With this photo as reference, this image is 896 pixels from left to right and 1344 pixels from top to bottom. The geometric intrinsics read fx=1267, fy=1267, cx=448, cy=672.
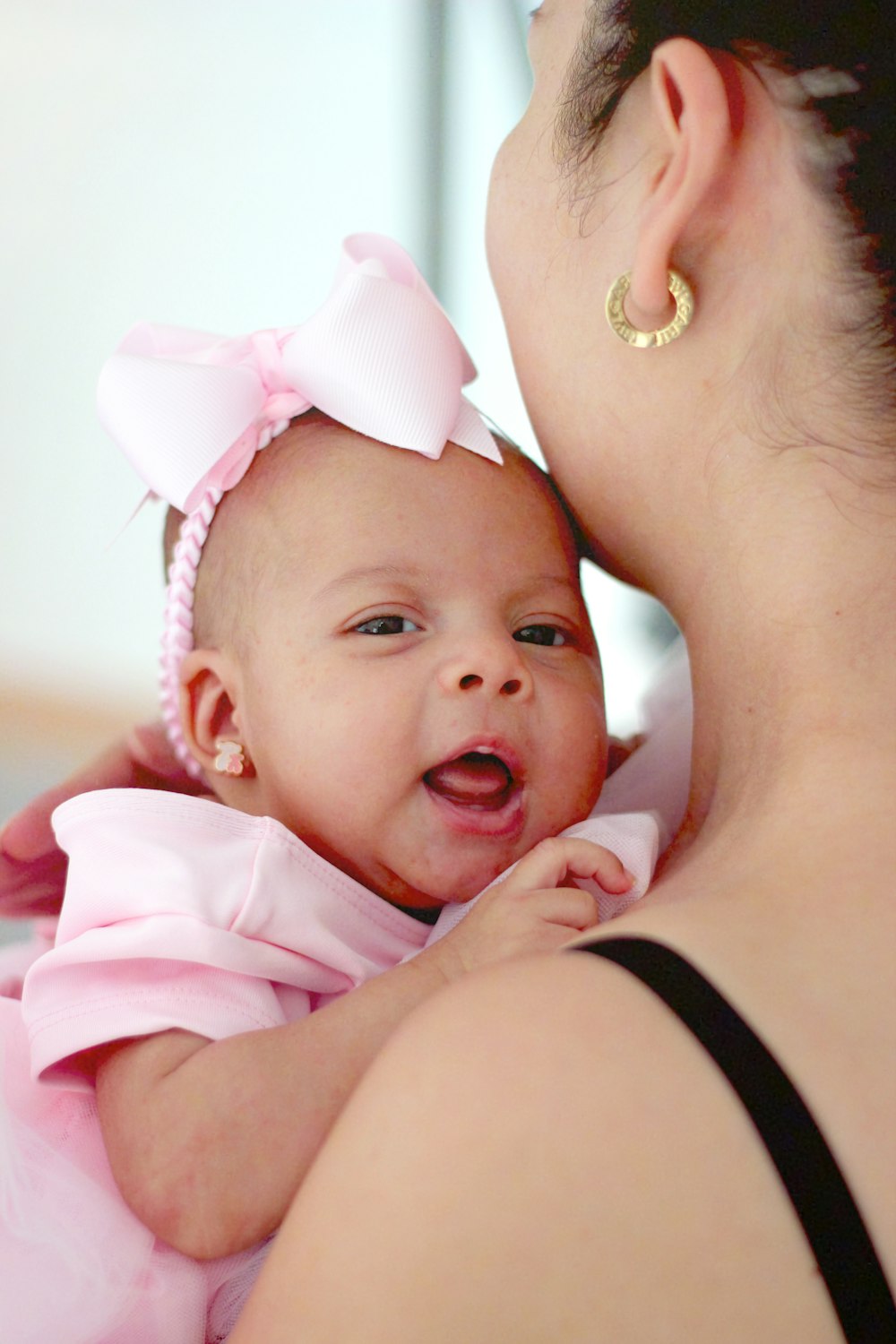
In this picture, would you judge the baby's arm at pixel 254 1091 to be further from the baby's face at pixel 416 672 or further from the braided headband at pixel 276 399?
the braided headband at pixel 276 399

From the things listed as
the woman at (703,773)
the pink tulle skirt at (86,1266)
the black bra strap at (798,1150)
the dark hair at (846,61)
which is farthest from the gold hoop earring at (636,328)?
the pink tulle skirt at (86,1266)

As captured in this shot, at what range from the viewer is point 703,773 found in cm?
111

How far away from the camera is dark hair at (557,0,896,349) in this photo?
2.85ft

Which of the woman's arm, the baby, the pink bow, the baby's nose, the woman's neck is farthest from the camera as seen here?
the pink bow

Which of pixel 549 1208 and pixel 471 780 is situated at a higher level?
pixel 549 1208

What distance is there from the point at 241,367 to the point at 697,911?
2.81 ft

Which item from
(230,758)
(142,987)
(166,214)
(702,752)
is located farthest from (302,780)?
(166,214)

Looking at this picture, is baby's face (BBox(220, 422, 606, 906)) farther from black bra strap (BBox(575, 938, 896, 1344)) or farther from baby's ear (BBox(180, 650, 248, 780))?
black bra strap (BBox(575, 938, 896, 1344))

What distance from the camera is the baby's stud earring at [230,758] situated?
4.30ft

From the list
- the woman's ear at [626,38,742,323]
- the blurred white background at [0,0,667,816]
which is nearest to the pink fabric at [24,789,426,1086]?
the woman's ear at [626,38,742,323]

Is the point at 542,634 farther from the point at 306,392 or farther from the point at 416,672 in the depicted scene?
the point at 306,392

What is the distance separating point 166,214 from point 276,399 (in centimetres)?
237

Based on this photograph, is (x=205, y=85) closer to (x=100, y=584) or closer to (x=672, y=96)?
(x=100, y=584)

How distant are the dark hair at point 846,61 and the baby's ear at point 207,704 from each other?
0.71m
